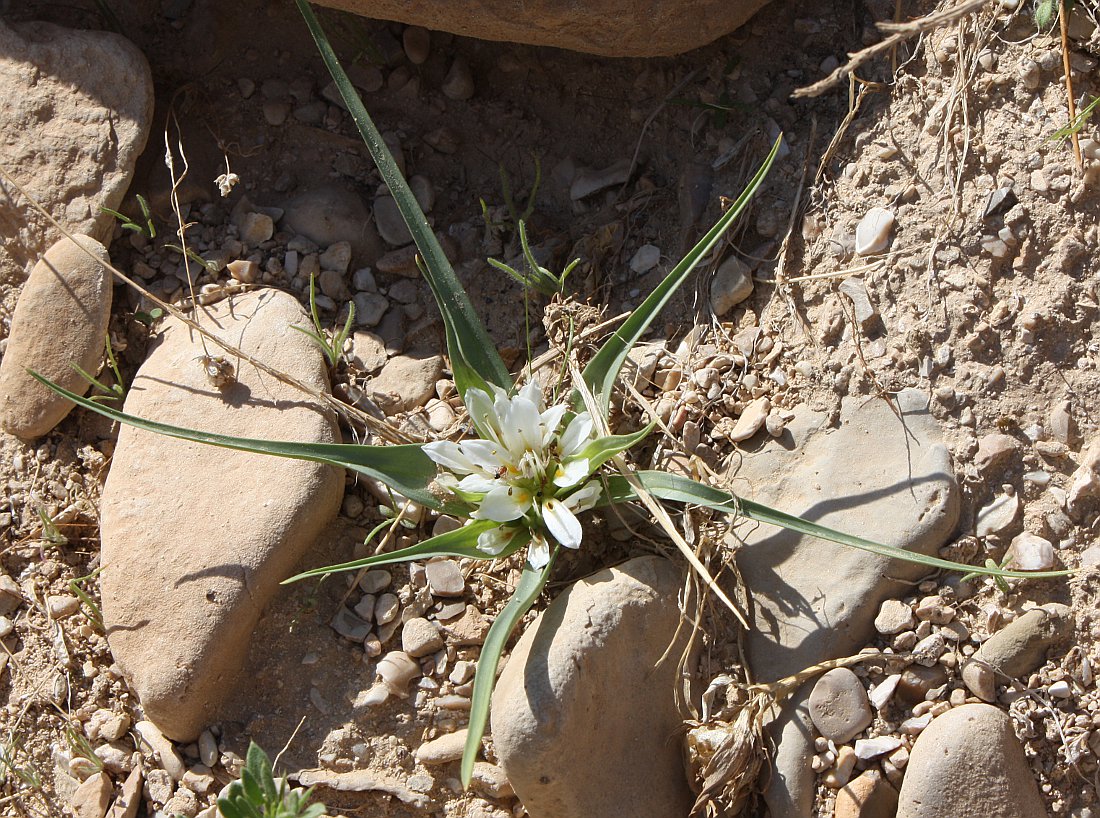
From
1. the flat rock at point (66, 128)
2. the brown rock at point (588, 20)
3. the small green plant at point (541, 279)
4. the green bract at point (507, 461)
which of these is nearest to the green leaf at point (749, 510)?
the green bract at point (507, 461)

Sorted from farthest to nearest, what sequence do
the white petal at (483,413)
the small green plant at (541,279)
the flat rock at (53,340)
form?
the flat rock at (53,340) → the small green plant at (541,279) → the white petal at (483,413)

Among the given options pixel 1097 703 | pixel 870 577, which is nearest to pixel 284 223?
pixel 870 577

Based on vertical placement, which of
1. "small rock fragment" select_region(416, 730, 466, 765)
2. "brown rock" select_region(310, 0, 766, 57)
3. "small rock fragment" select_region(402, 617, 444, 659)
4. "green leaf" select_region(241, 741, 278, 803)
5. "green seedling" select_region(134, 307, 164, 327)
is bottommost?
"small rock fragment" select_region(416, 730, 466, 765)

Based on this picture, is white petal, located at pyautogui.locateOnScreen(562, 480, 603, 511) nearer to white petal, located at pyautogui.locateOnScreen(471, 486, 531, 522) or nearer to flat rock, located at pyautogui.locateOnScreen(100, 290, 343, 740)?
white petal, located at pyautogui.locateOnScreen(471, 486, 531, 522)

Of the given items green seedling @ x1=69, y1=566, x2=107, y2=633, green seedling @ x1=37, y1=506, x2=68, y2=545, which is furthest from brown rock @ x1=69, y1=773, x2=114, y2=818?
green seedling @ x1=37, y1=506, x2=68, y2=545

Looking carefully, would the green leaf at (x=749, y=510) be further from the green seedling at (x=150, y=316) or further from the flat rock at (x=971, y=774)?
the green seedling at (x=150, y=316)

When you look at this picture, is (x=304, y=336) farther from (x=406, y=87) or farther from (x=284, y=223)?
(x=406, y=87)
